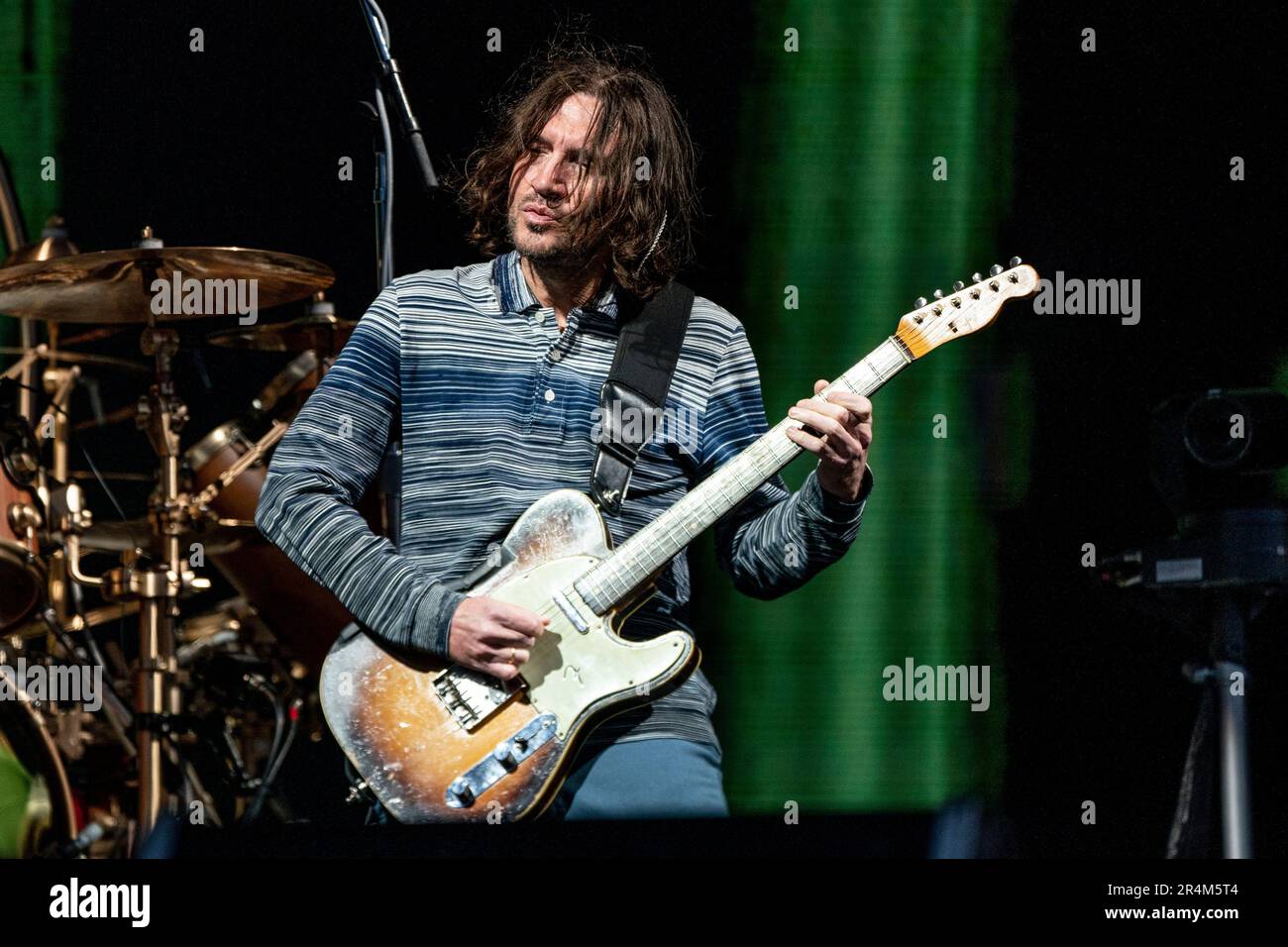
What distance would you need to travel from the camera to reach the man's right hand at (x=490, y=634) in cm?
277

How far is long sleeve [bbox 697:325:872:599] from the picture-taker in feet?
9.45

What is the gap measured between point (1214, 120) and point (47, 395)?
3120mm

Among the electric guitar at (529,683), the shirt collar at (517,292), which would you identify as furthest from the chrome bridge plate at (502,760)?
the shirt collar at (517,292)

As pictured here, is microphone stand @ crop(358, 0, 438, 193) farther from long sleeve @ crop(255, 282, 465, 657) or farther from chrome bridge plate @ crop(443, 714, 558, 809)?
chrome bridge plate @ crop(443, 714, 558, 809)

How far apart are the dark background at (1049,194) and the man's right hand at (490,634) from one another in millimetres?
1190

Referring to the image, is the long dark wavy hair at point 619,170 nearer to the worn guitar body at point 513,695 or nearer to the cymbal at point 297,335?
the worn guitar body at point 513,695

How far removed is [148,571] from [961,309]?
2.13 meters

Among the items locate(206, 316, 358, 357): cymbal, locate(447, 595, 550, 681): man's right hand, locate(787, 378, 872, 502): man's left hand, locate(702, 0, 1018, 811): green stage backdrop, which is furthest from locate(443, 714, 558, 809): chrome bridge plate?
locate(206, 316, 358, 357): cymbal

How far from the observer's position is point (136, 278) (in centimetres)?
400

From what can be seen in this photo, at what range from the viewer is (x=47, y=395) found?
4406 mm

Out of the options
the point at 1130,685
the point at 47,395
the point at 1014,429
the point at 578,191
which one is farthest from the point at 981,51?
the point at 47,395

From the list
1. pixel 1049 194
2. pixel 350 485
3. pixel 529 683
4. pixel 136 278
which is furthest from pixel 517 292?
pixel 1049 194

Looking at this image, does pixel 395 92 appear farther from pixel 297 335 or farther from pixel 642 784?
pixel 642 784

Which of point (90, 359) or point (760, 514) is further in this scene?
point (90, 359)
